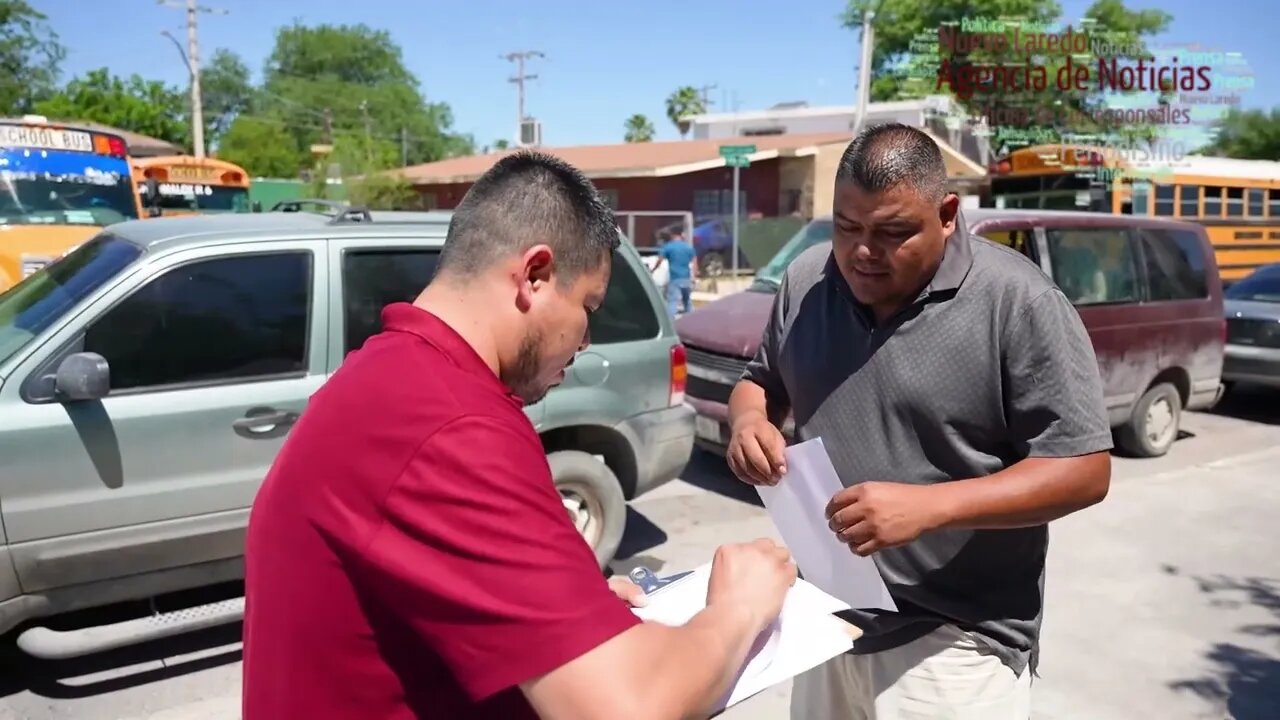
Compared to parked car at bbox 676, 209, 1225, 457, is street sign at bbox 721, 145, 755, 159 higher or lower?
higher

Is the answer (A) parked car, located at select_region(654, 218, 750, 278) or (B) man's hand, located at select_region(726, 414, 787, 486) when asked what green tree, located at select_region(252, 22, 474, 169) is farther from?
(B) man's hand, located at select_region(726, 414, 787, 486)

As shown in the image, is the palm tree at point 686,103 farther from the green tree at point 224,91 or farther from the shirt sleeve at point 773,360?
the shirt sleeve at point 773,360

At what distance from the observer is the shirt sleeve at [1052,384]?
1927 millimetres

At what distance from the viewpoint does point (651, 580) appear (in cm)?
167

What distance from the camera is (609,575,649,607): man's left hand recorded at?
5.04 feet

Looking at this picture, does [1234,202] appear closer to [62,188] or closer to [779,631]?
[62,188]

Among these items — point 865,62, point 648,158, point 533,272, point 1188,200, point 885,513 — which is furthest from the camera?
point 648,158

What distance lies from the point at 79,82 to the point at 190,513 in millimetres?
47182

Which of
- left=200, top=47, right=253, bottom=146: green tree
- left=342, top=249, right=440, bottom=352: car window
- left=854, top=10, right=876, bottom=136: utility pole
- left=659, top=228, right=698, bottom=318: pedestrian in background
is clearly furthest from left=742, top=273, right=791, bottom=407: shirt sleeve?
left=200, top=47, right=253, bottom=146: green tree

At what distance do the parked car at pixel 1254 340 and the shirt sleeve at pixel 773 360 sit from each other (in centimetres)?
928

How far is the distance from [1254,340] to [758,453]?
9797 mm

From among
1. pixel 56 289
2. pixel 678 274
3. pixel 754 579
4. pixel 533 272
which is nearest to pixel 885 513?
pixel 754 579

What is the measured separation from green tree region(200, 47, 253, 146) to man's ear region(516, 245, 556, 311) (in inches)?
2968

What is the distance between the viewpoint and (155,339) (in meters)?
3.86
